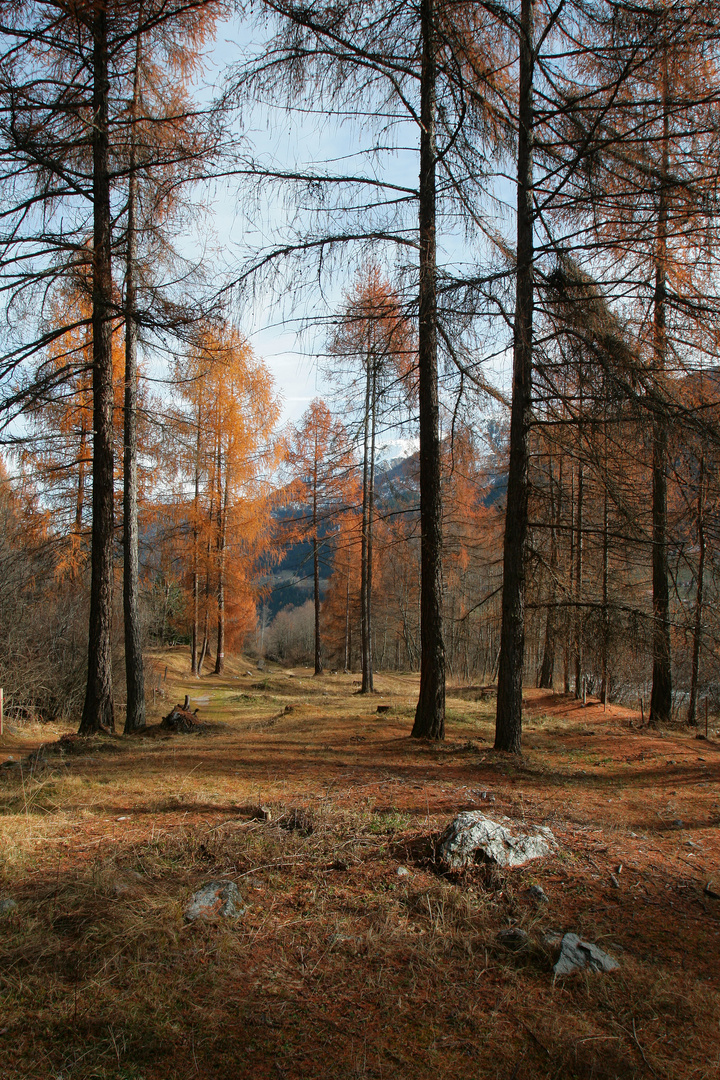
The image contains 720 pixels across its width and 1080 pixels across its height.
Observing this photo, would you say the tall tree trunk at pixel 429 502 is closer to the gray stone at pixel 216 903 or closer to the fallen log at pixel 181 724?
the fallen log at pixel 181 724

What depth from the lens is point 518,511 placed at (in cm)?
732

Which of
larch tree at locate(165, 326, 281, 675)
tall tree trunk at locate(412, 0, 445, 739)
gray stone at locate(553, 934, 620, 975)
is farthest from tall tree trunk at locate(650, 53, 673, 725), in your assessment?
larch tree at locate(165, 326, 281, 675)

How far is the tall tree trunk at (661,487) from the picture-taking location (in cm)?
564

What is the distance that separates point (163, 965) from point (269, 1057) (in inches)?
25.8

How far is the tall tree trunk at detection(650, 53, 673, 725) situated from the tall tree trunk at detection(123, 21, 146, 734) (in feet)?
23.7

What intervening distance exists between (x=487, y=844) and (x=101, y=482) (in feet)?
25.0

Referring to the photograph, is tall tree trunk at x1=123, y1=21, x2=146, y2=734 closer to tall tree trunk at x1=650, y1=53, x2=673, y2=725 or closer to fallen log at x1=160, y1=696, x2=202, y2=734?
fallen log at x1=160, y1=696, x2=202, y2=734

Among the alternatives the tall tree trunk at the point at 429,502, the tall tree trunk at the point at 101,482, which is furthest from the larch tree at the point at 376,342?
the tall tree trunk at the point at 101,482

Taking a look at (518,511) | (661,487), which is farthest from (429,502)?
(661,487)

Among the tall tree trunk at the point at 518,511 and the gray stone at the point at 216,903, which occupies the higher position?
the tall tree trunk at the point at 518,511

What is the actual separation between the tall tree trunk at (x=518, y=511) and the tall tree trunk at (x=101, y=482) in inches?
223

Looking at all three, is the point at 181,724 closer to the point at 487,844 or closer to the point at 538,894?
the point at 487,844

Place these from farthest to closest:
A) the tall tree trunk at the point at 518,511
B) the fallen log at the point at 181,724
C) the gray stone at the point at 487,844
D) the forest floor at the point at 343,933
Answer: the fallen log at the point at 181,724, the tall tree trunk at the point at 518,511, the gray stone at the point at 487,844, the forest floor at the point at 343,933

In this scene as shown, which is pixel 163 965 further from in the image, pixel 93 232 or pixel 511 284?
pixel 93 232
